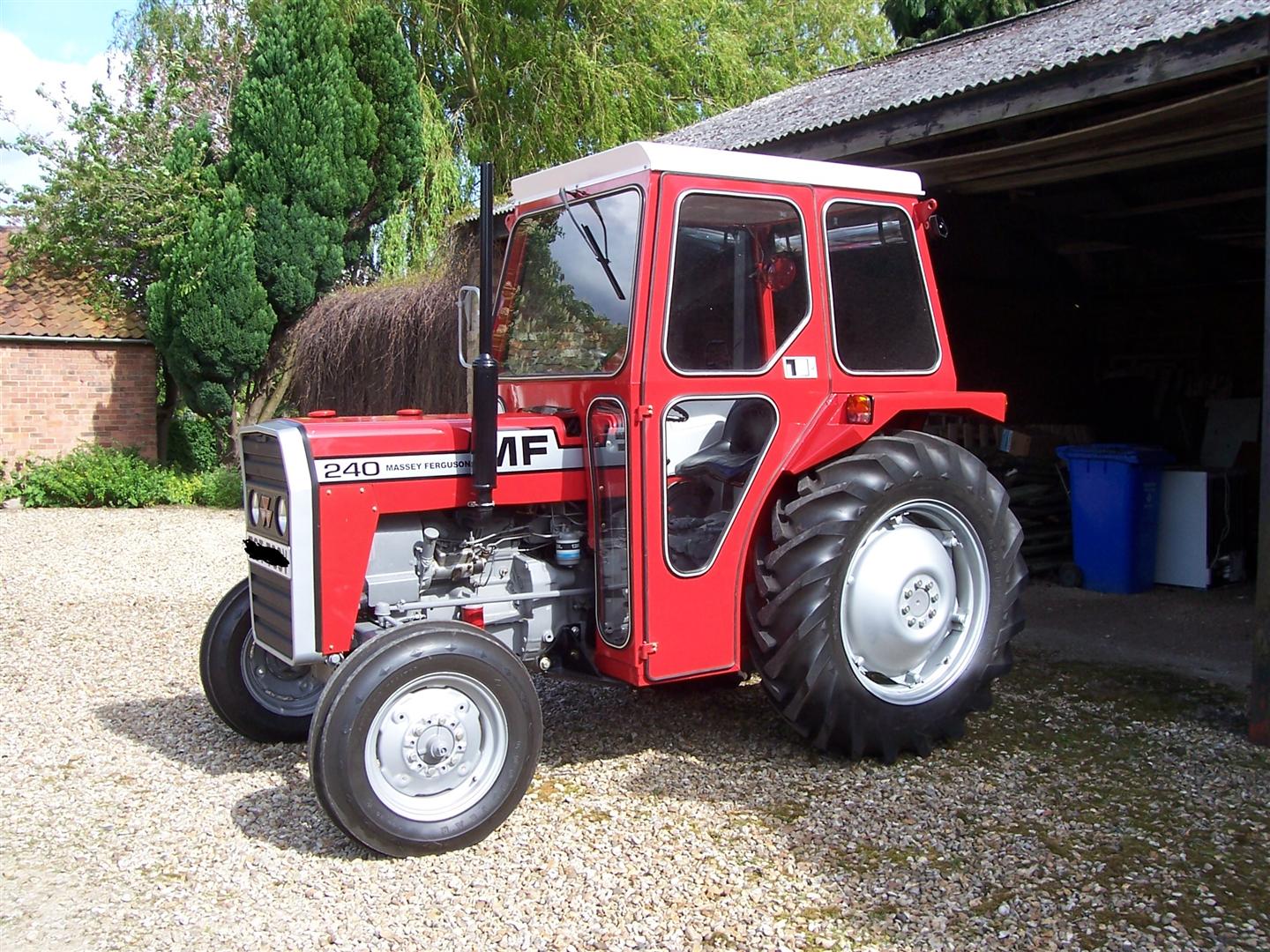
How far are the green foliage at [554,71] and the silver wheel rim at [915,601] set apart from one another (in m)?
12.9

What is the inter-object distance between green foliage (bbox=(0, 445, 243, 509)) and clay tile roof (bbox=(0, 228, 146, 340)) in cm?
191

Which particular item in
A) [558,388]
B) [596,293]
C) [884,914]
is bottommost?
[884,914]

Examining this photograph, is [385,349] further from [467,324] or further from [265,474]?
[265,474]

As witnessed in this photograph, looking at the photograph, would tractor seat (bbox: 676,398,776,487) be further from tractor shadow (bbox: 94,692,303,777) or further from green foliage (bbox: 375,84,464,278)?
green foliage (bbox: 375,84,464,278)

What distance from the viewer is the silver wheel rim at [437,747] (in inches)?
138

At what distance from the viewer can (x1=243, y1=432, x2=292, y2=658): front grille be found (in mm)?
3826

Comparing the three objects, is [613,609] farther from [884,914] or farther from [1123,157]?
[1123,157]

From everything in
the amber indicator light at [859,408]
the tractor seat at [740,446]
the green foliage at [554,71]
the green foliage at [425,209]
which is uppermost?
the green foliage at [554,71]

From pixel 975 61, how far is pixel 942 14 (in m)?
13.0

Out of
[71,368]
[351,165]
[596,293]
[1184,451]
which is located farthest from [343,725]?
[71,368]

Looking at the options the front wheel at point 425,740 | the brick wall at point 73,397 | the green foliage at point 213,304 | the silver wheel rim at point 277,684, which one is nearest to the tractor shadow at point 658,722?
the front wheel at point 425,740

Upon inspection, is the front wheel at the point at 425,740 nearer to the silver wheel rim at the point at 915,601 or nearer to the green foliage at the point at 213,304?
the silver wheel rim at the point at 915,601

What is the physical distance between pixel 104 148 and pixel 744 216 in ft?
47.1

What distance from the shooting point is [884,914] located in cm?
319
